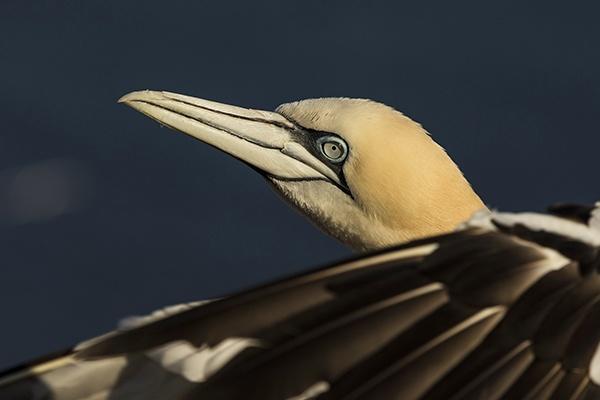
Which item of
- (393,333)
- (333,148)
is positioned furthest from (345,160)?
(393,333)

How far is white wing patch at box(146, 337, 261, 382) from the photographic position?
14.0 feet

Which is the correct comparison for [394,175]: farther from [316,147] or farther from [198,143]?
[198,143]

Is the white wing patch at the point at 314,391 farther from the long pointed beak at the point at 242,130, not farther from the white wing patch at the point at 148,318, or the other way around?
the long pointed beak at the point at 242,130

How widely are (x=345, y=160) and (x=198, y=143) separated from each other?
11577 millimetres

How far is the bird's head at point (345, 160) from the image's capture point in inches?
237

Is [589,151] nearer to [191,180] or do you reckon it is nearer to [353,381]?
[191,180]

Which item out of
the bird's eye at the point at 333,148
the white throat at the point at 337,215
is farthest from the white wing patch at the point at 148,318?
the bird's eye at the point at 333,148

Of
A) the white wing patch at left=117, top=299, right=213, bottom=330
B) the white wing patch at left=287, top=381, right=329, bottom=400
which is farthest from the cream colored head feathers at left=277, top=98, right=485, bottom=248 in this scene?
the white wing patch at left=287, top=381, right=329, bottom=400

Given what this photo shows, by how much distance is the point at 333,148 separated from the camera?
6.51 m

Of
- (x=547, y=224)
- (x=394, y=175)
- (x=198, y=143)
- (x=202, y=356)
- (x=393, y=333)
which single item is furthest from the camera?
(x=198, y=143)

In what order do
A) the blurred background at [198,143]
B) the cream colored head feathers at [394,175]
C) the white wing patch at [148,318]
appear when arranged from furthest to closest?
the blurred background at [198,143] < the cream colored head feathers at [394,175] < the white wing patch at [148,318]

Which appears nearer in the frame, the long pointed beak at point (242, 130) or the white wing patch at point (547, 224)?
the white wing patch at point (547, 224)

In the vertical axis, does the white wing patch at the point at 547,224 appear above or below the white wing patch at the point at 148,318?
below

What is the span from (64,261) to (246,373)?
13.3 metres
